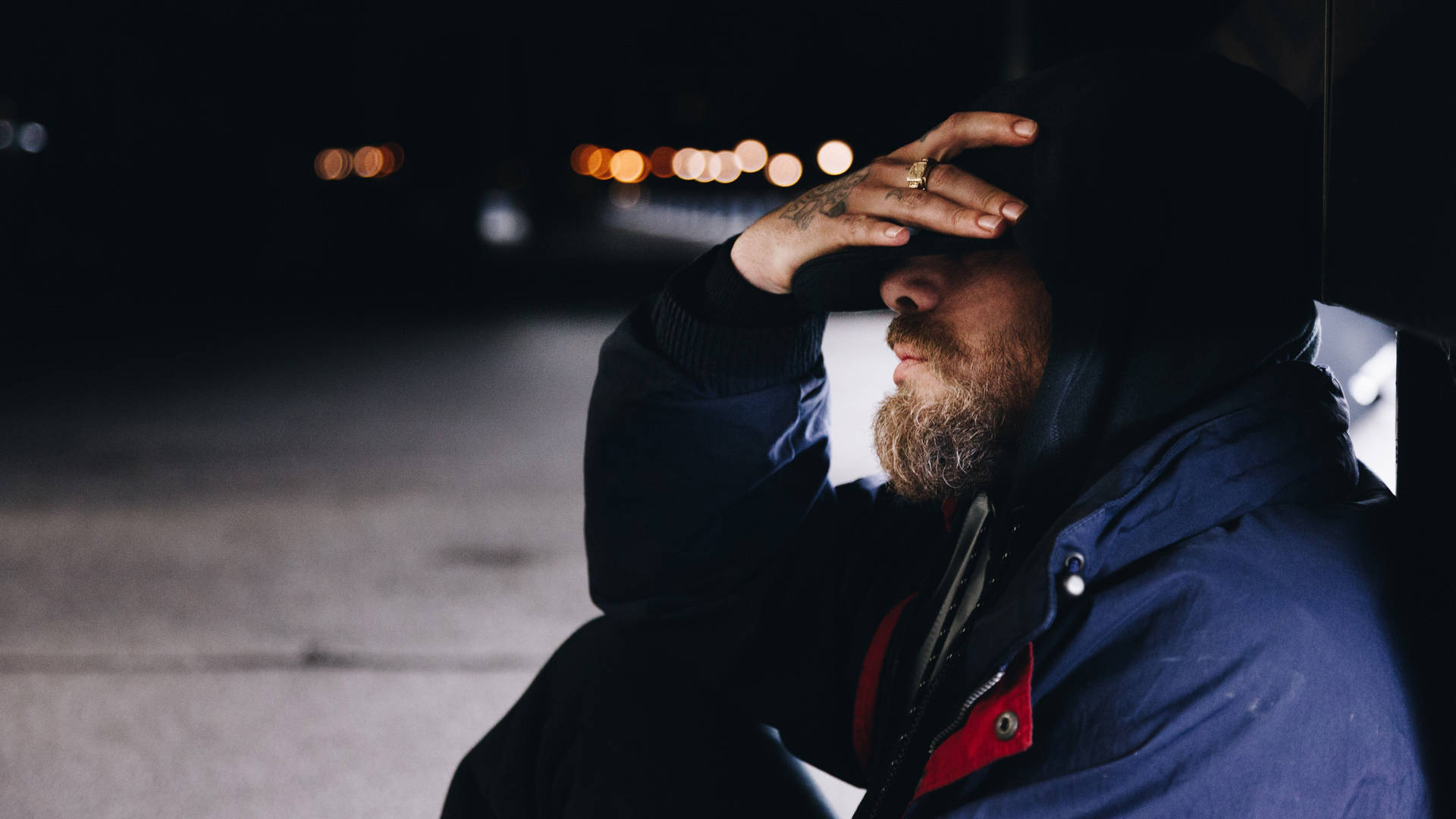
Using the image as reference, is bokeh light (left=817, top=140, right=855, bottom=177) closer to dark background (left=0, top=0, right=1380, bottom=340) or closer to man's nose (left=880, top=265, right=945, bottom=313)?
dark background (left=0, top=0, right=1380, bottom=340)

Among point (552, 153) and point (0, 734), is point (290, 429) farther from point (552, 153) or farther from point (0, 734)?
point (552, 153)

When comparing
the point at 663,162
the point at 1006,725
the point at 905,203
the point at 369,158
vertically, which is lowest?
the point at 663,162

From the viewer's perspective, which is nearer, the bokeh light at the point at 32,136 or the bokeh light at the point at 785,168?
the bokeh light at the point at 32,136

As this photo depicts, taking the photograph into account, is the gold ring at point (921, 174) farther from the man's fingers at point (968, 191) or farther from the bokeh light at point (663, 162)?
the bokeh light at point (663, 162)

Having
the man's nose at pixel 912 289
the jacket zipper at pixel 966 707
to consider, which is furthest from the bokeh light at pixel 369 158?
the jacket zipper at pixel 966 707

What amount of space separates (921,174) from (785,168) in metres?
81.8

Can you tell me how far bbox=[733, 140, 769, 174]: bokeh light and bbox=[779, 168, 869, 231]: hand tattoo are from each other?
7976cm

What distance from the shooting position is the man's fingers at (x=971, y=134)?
62.6 inches

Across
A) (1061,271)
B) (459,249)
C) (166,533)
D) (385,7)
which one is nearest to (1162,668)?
(1061,271)

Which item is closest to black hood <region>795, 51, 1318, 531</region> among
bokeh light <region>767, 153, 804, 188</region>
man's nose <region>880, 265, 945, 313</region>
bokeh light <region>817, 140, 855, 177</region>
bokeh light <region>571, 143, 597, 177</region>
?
man's nose <region>880, 265, 945, 313</region>

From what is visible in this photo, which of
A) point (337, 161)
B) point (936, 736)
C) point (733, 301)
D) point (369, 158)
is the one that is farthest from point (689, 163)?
point (936, 736)

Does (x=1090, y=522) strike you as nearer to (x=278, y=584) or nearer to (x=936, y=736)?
(x=936, y=736)

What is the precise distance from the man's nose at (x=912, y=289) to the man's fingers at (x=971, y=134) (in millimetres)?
231

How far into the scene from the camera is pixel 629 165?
9438 centimetres
